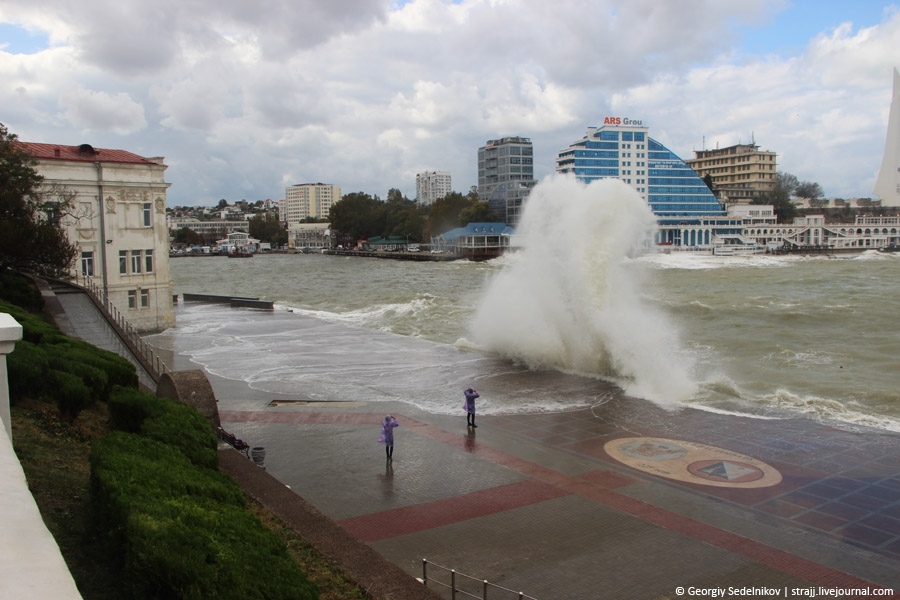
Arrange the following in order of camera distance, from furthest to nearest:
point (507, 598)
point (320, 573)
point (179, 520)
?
point (507, 598) < point (320, 573) < point (179, 520)

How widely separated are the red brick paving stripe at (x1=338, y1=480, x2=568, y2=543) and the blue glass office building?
107 metres

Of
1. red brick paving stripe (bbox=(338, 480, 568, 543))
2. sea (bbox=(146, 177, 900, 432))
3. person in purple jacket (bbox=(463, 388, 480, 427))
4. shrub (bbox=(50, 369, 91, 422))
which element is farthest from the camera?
sea (bbox=(146, 177, 900, 432))

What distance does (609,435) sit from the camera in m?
15.7

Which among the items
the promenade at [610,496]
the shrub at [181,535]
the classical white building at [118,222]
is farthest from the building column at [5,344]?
the classical white building at [118,222]

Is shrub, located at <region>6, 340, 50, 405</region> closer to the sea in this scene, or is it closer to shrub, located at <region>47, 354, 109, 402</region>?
shrub, located at <region>47, 354, 109, 402</region>

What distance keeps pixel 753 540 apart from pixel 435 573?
15.2 feet

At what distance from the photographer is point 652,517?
35.7ft

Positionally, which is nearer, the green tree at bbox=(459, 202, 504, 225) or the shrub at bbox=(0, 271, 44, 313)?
the shrub at bbox=(0, 271, 44, 313)

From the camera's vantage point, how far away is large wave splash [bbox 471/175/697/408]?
23.1 metres

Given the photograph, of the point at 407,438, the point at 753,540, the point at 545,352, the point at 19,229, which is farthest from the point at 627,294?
the point at 19,229

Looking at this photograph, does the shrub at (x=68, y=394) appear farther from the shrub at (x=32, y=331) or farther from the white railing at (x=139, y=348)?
the white railing at (x=139, y=348)

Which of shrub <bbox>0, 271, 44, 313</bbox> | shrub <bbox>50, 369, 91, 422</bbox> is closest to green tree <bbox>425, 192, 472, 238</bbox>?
shrub <bbox>0, 271, 44, 313</bbox>

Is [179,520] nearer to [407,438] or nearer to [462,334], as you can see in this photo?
[407,438]

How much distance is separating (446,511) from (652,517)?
319 centimetres
